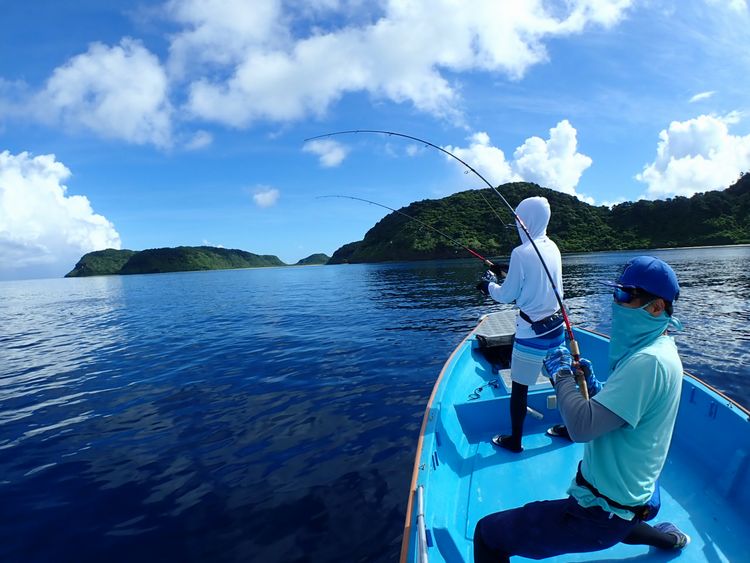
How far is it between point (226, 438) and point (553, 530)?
23.4 feet

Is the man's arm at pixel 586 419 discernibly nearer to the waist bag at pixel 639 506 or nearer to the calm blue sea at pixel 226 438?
the waist bag at pixel 639 506

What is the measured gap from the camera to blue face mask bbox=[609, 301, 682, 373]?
7.18 feet

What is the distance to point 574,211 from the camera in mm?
142250

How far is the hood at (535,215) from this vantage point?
4.71 metres

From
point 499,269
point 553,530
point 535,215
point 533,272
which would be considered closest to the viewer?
point 553,530

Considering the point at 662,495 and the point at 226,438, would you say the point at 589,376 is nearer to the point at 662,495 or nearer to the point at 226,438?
the point at 662,495

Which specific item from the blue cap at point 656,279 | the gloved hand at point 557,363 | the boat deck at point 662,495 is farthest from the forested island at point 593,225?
the blue cap at point 656,279

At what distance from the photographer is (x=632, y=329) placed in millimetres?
2260

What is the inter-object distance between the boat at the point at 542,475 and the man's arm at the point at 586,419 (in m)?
1.38

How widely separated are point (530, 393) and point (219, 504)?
538cm

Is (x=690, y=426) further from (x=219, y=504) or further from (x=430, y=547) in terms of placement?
(x=219, y=504)

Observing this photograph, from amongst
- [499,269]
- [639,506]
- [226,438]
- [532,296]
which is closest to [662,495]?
[532,296]

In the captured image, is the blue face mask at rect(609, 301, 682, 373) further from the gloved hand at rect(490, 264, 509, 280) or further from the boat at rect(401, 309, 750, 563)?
the gloved hand at rect(490, 264, 509, 280)

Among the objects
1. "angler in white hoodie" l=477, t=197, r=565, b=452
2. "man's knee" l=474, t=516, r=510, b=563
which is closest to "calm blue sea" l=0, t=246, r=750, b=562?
"man's knee" l=474, t=516, r=510, b=563
